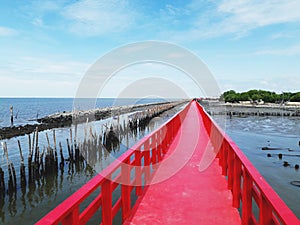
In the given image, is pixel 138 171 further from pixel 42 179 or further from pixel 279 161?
pixel 279 161

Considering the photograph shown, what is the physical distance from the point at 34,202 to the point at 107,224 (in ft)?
21.0

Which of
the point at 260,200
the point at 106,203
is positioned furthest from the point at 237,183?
the point at 106,203

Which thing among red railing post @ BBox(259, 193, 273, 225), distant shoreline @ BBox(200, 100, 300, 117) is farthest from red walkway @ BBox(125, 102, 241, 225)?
distant shoreline @ BBox(200, 100, 300, 117)

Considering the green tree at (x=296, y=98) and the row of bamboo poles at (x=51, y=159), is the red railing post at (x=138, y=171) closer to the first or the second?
the row of bamboo poles at (x=51, y=159)

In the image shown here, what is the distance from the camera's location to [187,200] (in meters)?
4.07

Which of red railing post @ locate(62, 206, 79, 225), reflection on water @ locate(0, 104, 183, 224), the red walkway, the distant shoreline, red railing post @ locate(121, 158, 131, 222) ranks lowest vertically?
reflection on water @ locate(0, 104, 183, 224)

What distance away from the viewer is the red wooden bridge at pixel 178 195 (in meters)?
2.13

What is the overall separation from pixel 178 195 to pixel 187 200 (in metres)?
0.23

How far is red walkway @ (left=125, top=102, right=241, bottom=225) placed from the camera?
3453 millimetres

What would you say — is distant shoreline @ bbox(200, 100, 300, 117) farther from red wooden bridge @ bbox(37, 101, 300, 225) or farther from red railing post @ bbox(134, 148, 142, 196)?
red railing post @ bbox(134, 148, 142, 196)

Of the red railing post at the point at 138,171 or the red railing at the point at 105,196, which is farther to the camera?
the red railing post at the point at 138,171

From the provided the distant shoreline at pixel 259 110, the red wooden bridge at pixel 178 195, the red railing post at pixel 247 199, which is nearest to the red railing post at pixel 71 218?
the red wooden bridge at pixel 178 195

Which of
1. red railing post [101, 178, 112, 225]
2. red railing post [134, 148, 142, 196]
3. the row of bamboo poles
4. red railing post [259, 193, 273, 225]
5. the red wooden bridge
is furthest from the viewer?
the row of bamboo poles

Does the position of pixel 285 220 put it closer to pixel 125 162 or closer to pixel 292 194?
pixel 125 162
